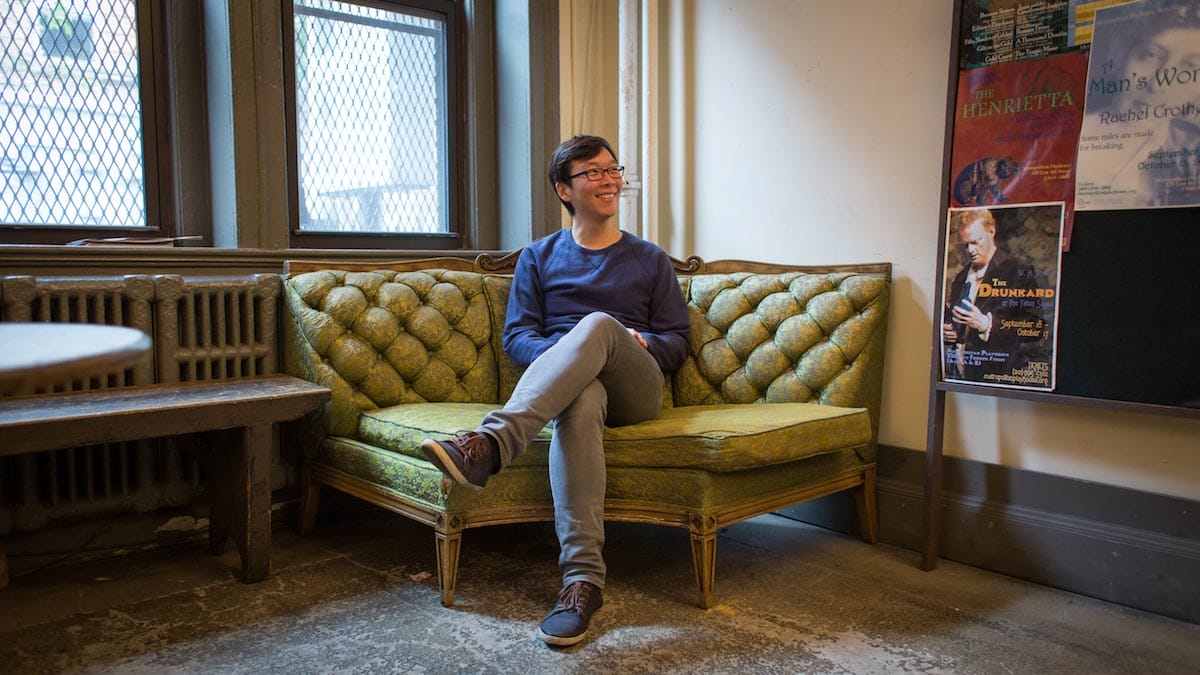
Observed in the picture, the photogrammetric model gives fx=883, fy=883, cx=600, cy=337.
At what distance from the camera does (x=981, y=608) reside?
226 centimetres

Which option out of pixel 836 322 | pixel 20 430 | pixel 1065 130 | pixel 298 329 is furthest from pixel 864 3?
pixel 20 430

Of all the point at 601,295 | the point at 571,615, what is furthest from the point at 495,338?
the point at 571,615

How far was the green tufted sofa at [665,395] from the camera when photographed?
2.24 m

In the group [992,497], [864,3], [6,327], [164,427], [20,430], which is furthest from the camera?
[864,3]

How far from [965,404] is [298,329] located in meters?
2.01

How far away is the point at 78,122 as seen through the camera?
2.76 meters

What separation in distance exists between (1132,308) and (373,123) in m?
2.60

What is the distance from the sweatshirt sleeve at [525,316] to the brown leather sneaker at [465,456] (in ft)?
1.67

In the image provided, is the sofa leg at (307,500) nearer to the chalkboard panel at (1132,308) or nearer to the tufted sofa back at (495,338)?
the tufted sofa back at (495,338)

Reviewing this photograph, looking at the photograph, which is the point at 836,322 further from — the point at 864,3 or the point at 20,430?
the point at 20,430

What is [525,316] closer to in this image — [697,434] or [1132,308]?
[697,434]

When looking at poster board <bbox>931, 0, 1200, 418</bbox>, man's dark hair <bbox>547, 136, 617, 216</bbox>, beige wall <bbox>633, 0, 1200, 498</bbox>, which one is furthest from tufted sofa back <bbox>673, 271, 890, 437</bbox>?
man's dark hair <bbox>547, 136, 617, 216</bbox>

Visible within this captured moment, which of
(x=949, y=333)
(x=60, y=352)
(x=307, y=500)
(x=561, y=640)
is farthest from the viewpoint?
(x=307, y=500)

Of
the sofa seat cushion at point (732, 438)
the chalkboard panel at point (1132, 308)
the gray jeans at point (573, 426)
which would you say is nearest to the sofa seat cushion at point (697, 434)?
the sofa seat cushion at point (732, 438)
